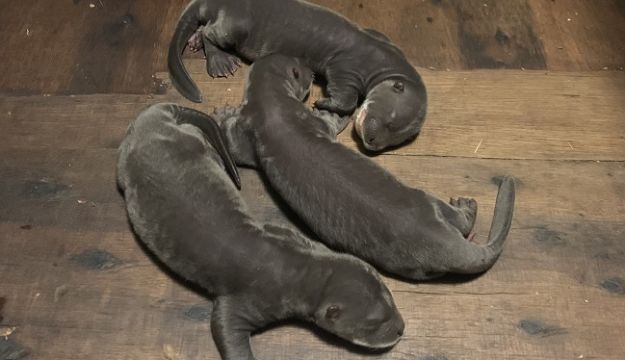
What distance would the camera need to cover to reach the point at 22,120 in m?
2.29

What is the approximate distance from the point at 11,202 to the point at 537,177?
187 centimetres

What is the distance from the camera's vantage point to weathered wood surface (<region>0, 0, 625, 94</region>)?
8.07 ft

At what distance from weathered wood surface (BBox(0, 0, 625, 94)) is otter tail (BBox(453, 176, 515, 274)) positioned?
71 cm

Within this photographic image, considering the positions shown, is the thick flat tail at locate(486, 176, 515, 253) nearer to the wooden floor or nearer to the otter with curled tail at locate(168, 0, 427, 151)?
the wooden floor

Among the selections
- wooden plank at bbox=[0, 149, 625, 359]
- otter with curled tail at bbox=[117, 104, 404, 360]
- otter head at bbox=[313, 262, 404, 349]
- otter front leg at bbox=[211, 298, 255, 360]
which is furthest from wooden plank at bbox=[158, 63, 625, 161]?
otter front leg at bbox=[211, 298, 255, 360]

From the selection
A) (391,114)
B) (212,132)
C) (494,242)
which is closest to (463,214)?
(494,242)

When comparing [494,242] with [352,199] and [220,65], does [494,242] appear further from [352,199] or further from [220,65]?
[220,65]

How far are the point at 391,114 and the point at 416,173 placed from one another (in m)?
0.23

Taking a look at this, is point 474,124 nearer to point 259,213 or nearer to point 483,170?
point 483,170

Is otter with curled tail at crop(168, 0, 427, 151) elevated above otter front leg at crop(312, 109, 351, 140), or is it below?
above

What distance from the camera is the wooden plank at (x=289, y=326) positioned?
182cm

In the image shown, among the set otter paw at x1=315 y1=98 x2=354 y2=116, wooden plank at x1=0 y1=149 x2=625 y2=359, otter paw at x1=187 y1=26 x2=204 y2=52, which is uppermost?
otter paw at x1=187 y1=26 x2=204 y2=52

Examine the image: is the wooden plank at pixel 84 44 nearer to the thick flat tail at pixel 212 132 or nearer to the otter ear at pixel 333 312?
the thick flat tail at pixel 212 132

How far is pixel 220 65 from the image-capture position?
245cm
